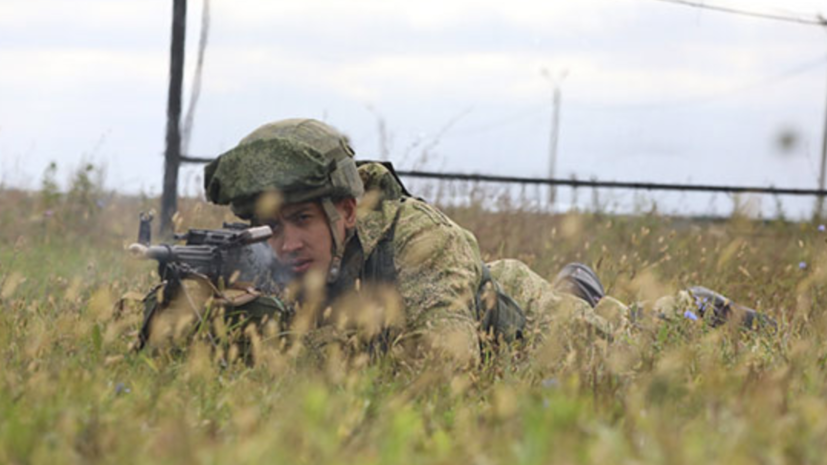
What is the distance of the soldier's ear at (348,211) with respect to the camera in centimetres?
421

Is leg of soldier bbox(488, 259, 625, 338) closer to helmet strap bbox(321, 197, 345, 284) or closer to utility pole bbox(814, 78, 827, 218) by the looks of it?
helmet strap bbox(321, 197, 345, 284)

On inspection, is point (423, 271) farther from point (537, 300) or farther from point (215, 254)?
point (537, 300)

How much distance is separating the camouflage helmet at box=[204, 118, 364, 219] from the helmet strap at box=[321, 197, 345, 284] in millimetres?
39

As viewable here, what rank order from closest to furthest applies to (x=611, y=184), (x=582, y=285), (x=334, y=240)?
1. (x=334, y=240)
2. (x=582, y=285)
3. (x=611, y=184)

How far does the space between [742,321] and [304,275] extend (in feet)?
7.83

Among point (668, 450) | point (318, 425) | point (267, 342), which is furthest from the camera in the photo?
point (267, 342)

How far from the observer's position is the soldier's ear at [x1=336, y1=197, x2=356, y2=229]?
4.21 metres

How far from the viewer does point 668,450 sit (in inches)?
73.3

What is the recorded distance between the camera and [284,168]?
394 centimetres

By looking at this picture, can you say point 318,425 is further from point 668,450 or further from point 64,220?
point 64,220

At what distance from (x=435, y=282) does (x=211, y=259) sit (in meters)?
0.79

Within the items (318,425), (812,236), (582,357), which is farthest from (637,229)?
(318,425)

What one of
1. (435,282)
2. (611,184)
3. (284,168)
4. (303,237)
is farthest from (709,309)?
(611,184)

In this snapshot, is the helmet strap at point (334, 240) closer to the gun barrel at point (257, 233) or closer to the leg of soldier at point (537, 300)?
the gun barrel at point (257, 233)
